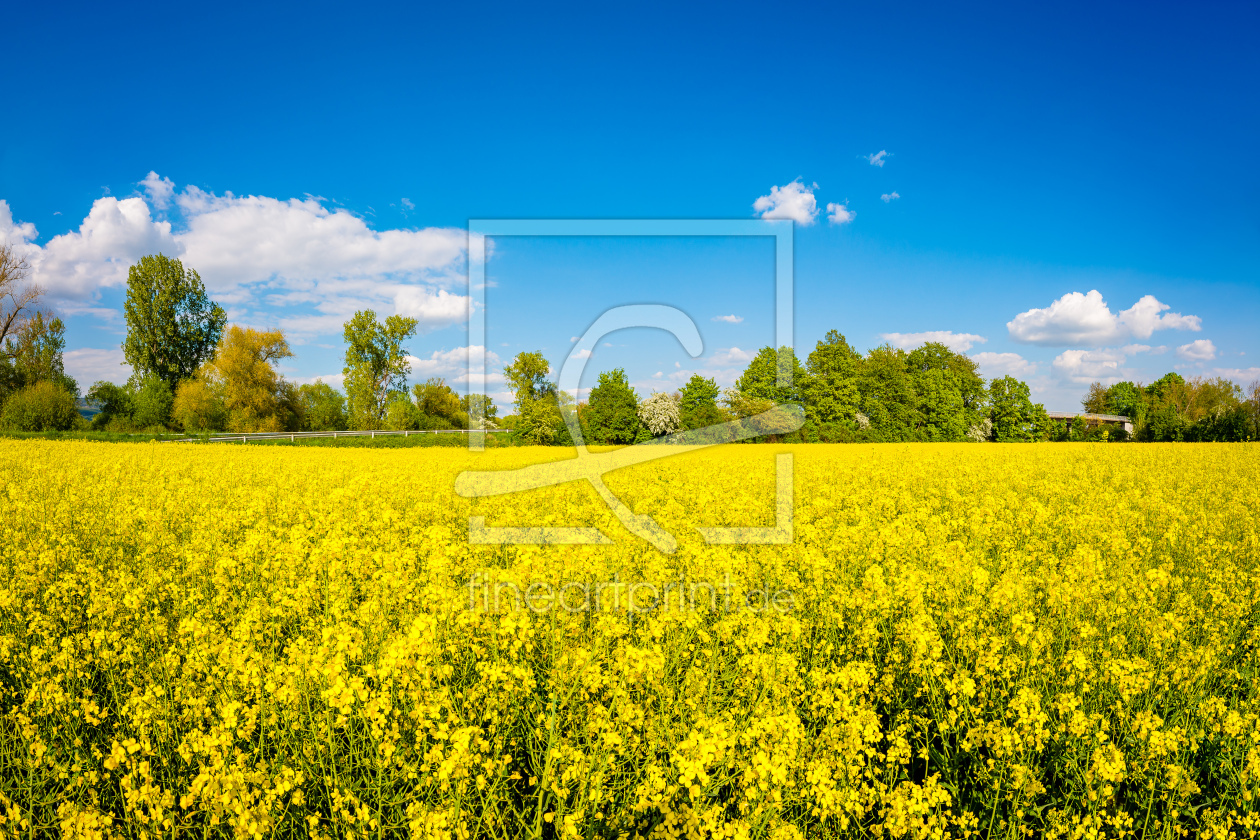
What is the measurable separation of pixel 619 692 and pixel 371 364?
59102 mm

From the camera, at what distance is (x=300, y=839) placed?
2865 mm

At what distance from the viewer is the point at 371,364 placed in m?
55.8

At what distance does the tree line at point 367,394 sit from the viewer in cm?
4175

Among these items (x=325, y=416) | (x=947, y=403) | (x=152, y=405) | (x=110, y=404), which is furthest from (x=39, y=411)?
(x=947, y=403)

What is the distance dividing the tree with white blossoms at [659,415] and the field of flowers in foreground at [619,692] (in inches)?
748

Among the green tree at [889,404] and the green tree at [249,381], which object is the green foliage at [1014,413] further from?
the green tree at [249,381]

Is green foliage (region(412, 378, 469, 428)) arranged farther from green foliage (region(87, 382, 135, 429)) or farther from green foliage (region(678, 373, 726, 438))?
green foliage (region(678, 373, 726, 438))

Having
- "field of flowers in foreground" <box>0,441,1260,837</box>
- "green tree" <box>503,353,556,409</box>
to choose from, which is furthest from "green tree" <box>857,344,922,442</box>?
"field of flowers in foreground" <box>0,441,1260,837</box>

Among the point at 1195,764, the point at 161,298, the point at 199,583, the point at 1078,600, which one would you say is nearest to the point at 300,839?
the point at 199,583

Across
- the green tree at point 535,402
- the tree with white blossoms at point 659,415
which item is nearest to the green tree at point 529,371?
the green tree at point 535,402

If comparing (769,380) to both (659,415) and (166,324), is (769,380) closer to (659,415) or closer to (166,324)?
(659,415)

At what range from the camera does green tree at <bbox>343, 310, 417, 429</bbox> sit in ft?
177

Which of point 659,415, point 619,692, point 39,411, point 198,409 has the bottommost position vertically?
point 619,692

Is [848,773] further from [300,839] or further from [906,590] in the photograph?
[300,839]
